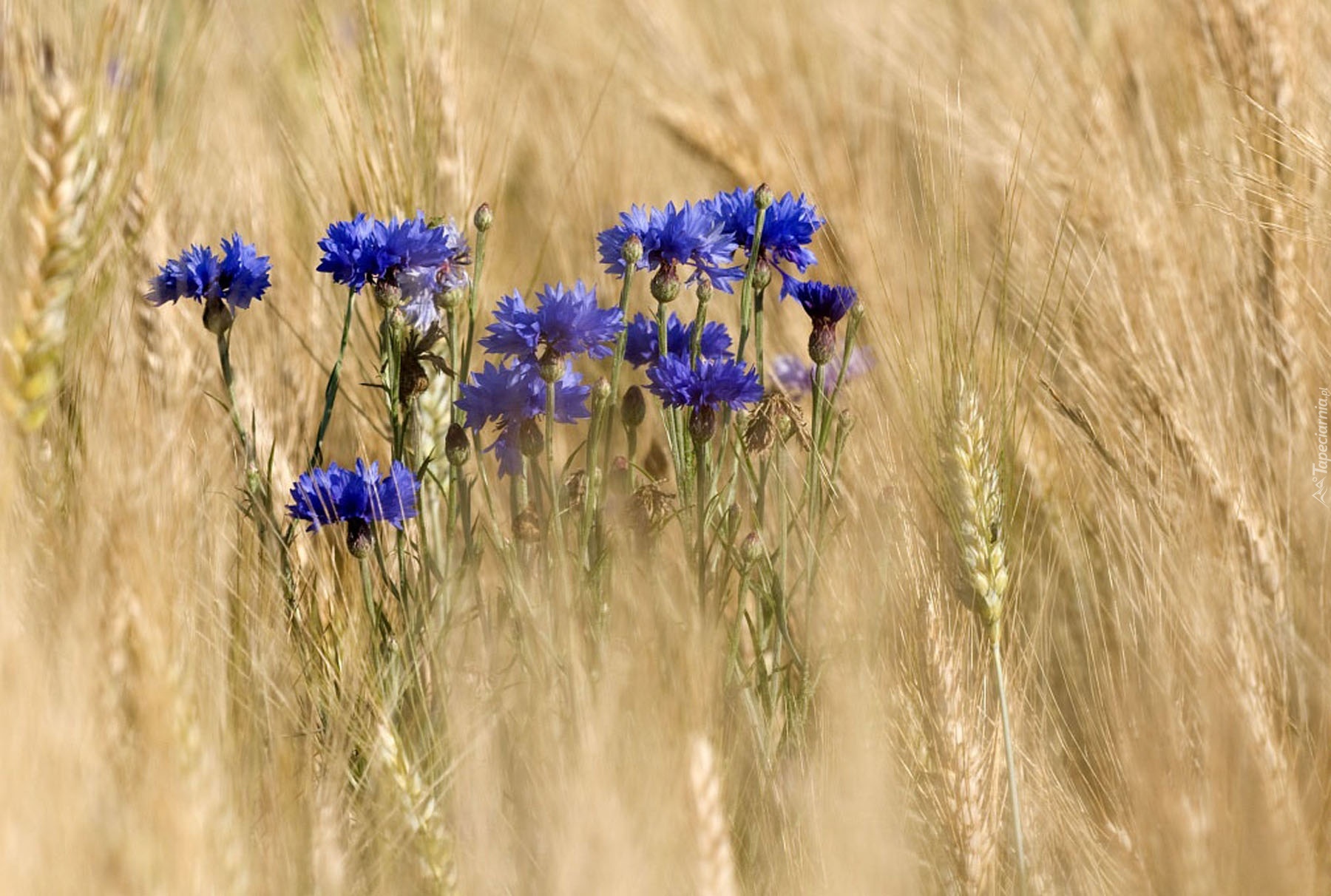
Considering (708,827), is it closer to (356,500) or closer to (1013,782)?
(1013,782)

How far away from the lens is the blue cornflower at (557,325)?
4.06 feet

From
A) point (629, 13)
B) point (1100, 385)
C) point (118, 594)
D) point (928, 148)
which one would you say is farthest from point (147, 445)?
point (629, 13)

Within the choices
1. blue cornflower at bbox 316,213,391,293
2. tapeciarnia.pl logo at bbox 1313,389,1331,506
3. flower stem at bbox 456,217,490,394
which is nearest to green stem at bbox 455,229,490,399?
flower stem at bbox 456,217,490,394

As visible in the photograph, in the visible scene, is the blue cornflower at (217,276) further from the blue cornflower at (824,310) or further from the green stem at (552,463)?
the blue cornflower at (824,310)

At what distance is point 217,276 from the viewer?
132 cm

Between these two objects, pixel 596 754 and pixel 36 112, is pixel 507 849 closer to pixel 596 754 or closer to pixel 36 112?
pixel 596 754

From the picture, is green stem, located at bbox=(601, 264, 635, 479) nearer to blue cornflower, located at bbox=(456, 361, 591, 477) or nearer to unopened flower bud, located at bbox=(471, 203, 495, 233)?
blue cornflower, located at bbox=(456, 361, 591, 477)

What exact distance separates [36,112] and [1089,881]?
43.3 inches

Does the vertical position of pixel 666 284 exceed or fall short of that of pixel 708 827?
it exceeds it

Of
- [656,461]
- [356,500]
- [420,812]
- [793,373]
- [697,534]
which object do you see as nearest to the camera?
[420,812]

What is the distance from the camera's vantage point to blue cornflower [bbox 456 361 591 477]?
1.31 metres

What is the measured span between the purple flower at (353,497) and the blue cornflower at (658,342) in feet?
0.92

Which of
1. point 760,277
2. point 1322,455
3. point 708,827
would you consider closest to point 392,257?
point 760,277

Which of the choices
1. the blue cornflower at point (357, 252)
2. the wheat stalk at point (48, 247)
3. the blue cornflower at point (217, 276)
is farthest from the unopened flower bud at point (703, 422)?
the wheat stalk at point (48, 247)
